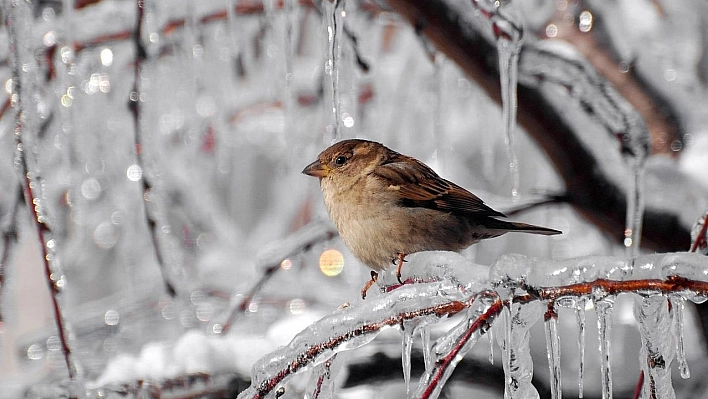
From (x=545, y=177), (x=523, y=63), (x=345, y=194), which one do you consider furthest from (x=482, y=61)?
(x=545, y=177)

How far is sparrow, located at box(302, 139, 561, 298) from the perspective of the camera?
2.27 m

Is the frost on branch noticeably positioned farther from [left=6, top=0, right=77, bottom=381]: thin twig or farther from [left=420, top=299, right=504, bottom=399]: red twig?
[left=6, top=0, right=77, bottom=381]: thin twig

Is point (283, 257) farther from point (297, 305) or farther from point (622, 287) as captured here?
point (622, 287)

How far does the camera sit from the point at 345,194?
245 cm

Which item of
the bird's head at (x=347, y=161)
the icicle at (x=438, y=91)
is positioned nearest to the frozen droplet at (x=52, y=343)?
the bird's head at (x=347, y=161)

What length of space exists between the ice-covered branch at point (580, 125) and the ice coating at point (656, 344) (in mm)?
1523

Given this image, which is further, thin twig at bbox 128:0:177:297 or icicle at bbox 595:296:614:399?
thin twig at bbox 128:0:177:297

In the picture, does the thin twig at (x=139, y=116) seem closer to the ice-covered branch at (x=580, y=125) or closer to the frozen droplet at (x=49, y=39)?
the frozen droplet at (x=49, y=39)

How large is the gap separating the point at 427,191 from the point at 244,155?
4376mm

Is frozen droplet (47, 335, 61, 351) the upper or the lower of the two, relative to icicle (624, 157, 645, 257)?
lower

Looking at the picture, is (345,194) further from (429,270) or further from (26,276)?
(26,276)

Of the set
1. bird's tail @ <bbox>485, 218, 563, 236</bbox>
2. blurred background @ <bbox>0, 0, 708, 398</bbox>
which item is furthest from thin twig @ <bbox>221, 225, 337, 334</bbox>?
bird's tail @ <bbox>485, 218, 563, 236</bbox>

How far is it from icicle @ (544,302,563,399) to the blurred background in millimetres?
862

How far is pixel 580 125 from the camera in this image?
2797mm
